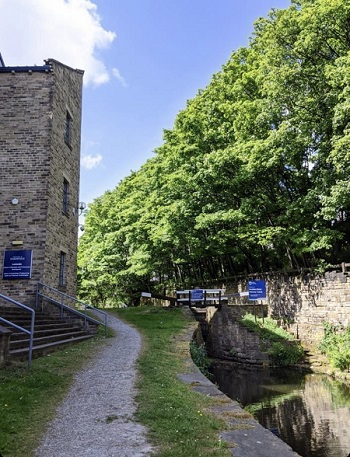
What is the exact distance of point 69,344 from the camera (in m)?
10.9

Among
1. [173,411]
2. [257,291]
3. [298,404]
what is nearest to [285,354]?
[257,291]

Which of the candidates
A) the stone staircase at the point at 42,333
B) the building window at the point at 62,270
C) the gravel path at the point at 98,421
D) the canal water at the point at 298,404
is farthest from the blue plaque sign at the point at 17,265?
the canal water at the point at 298,404

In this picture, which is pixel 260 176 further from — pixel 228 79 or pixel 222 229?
pixel 228 79

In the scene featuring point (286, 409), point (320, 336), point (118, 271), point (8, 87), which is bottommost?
point (286, 409)

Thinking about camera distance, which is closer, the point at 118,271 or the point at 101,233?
the point at 118,271

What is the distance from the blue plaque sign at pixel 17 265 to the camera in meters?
13.6

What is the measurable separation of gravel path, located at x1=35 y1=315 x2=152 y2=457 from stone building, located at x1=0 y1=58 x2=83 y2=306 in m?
6.95

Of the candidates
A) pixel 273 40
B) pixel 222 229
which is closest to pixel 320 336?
pixel 222 229

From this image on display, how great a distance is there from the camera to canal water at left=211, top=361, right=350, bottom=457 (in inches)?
315

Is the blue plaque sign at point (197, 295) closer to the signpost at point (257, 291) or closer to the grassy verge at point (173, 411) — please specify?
the signpost at point (257, 291)

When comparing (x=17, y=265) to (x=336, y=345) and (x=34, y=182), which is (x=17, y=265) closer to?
(x=34, y=182)

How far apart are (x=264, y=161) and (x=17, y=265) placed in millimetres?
11566

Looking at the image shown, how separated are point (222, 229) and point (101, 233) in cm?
1535

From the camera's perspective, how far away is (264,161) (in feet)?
58.2
